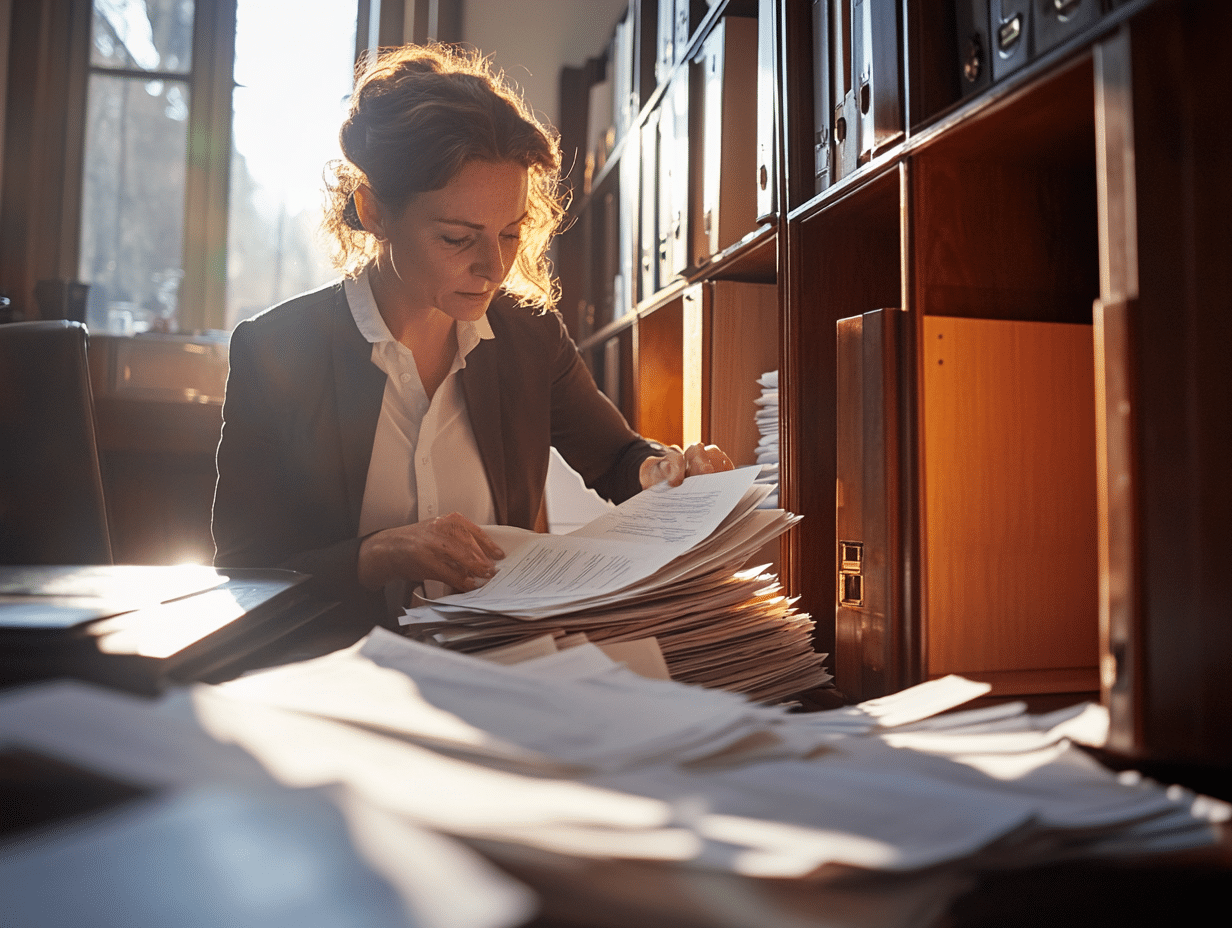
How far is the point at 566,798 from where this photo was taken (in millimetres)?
289

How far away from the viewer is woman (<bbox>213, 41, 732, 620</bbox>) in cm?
125

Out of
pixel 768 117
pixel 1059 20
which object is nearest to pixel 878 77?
pixel 1059 20

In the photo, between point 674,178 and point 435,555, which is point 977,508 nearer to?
point 435,555

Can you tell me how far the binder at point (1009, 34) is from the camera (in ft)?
2.03

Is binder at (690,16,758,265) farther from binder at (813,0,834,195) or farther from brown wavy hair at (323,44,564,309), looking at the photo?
binder at (813,0,834,195)

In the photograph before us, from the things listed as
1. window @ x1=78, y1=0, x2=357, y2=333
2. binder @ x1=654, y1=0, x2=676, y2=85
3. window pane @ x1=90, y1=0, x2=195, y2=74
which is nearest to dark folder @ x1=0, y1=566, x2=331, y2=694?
binder @ x1=654, y1=0, x2=676, y2=85

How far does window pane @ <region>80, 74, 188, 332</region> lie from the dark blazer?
7.26 ft

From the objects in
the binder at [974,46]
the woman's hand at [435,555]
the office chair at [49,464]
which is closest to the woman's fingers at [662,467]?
the woman's hand at [435,555]

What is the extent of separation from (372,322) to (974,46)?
3.00 feet

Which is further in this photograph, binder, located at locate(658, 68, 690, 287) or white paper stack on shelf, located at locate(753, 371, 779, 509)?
binder, located at locate(658, 68, 690, 287)

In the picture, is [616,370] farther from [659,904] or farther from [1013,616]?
[659,904]

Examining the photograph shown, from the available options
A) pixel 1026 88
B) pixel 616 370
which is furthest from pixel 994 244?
pixel 616 370

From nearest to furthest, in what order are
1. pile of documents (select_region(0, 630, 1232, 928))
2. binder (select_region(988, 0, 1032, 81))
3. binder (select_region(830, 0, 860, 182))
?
pile of documents (select_region(0, 630, 1232, 928)) < binder (select_region(988, 0, 1032, 81)) < binder (select_region(830, 0, 860, 182))

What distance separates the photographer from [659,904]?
0.80ft
